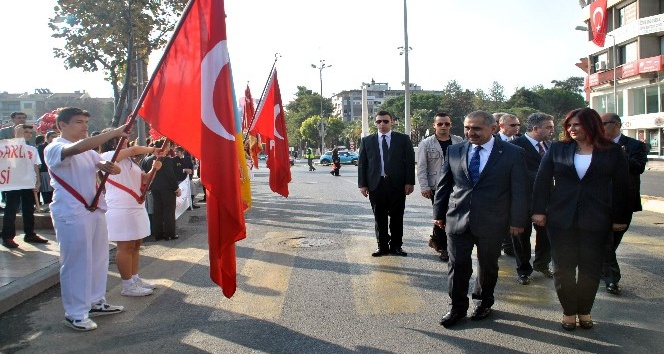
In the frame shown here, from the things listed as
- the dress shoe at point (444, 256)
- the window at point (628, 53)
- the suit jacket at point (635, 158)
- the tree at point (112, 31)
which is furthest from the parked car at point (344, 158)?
the suit jacket at point (635, 158)

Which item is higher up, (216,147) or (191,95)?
(191,95)

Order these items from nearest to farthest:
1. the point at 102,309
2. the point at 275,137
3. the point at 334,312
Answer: the point at 334,312 < the point at 102,309 < the point at 275,137

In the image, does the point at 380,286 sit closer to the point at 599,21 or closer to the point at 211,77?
the point at 211,77

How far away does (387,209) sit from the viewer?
789cm

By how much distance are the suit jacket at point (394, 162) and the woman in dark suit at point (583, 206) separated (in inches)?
119

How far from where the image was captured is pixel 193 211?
14734 mm

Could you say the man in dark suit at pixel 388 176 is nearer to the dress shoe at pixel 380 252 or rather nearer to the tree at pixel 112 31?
the dress shoe at pixel 380 252

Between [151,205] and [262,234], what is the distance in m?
2.08

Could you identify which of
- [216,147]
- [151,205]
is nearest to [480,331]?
[216,147]

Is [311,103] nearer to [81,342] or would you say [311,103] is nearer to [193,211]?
[193,211]

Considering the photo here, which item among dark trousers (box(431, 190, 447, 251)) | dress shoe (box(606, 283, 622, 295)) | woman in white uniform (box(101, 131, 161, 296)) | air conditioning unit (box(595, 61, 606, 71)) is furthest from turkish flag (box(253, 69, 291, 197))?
air conditioning unit (box(595, 61, 606, 71))

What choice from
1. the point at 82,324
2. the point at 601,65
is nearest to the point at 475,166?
the point at 82,324

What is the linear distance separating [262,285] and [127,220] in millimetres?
1615

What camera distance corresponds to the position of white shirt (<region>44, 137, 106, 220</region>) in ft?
16.1
